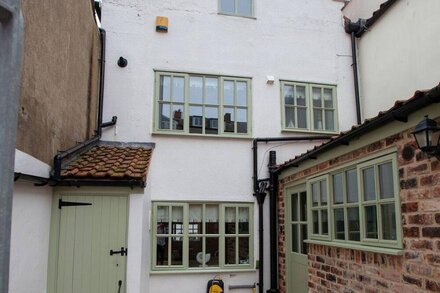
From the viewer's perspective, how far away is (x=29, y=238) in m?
5.54

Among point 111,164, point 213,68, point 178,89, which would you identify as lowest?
point 111,164

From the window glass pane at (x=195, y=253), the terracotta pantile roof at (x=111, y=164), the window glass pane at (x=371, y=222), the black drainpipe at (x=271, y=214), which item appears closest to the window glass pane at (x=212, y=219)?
the window glass pane at (x=195, y=253)

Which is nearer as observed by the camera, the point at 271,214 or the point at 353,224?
the point at 353,224

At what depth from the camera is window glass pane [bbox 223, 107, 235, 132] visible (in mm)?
8992

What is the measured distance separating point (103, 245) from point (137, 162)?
1528 millimetres

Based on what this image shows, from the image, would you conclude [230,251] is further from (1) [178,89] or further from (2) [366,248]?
(2) [366,248]

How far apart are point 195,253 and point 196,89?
11.3ft

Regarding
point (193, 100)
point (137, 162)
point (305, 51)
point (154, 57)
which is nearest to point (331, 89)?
point (305, 51)

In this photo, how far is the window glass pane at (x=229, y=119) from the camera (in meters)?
8.99

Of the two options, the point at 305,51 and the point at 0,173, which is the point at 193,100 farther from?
the point at 0,173

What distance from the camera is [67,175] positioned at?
6461 mm

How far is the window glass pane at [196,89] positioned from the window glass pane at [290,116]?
6.49ft

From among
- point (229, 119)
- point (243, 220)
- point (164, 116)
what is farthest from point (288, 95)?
point (243, 220)

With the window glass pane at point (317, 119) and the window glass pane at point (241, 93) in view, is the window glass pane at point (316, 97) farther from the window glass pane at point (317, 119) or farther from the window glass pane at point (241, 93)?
the window glass pane at point (241, 93)
